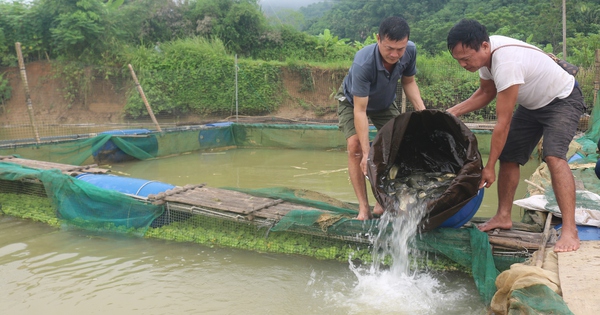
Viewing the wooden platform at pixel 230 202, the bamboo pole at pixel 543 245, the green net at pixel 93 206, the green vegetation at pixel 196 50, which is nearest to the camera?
the bamboo pole at pixel 543 245

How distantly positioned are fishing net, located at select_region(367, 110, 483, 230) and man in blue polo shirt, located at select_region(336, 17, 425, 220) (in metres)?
0.17

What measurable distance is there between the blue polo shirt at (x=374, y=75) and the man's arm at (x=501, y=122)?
0.80 meters

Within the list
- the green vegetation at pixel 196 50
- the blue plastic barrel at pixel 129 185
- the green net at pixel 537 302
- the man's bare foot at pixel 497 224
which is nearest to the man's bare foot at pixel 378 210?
the man's bare foot at pixel 497 224

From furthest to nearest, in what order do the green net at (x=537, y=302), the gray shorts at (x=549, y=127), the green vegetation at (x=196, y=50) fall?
the green vegetation at (x=196, y=50) → the gray shorts at (x=549, y=127) → the green net at (x=537, y=302)

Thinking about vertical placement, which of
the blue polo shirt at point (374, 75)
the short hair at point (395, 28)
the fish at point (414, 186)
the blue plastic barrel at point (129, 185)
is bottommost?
the blue plastic barrel at point (129, 185)

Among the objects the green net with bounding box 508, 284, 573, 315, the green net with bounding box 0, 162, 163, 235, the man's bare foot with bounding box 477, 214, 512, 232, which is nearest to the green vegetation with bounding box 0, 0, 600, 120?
the man's bare foot with bounding box 477, 214, 512, 232

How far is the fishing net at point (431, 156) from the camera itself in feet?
8.95

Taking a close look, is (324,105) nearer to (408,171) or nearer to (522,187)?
(522,187)

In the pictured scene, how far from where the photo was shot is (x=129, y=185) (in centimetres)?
459

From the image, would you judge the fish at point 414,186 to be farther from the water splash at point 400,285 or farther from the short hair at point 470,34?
the short hair at point 470,34

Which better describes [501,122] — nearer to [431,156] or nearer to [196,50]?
[431,156]

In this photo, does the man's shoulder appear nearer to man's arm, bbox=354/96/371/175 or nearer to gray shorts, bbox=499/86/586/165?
man's arm, bbox=354/96/371/175

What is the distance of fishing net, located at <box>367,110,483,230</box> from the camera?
2728mm

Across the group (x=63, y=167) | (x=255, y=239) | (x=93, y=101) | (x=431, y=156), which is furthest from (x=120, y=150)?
(x=93, y=101)
